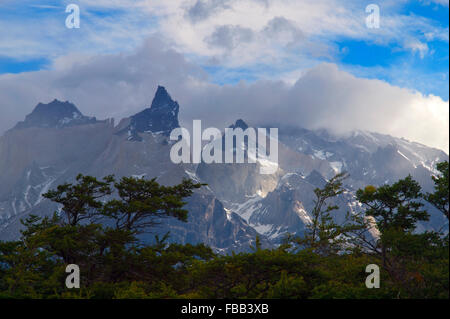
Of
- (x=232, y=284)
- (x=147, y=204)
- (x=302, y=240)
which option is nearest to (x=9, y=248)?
(x=147, y=204)

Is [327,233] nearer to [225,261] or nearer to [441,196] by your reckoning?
[441,196]

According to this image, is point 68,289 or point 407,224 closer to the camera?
point 68,289

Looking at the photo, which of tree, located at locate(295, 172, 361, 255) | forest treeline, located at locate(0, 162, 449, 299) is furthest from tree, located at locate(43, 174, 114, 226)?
tree, located at locate(295, 172, 361, 255)

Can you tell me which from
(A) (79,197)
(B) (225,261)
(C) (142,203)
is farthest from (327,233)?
(A) (79,197)

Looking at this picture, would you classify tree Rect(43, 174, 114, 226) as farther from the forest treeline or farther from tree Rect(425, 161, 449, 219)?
tree Rect(425, 161, 449, 219)

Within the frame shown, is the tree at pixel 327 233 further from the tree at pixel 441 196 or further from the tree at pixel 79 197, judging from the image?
the tree at pixel 79 197

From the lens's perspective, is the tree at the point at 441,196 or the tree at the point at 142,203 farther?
the tree at the point at 142,203

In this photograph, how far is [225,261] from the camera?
103 ft

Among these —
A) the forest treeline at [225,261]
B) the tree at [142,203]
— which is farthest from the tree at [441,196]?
the tree at [142,203]

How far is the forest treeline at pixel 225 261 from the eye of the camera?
96.0ft
